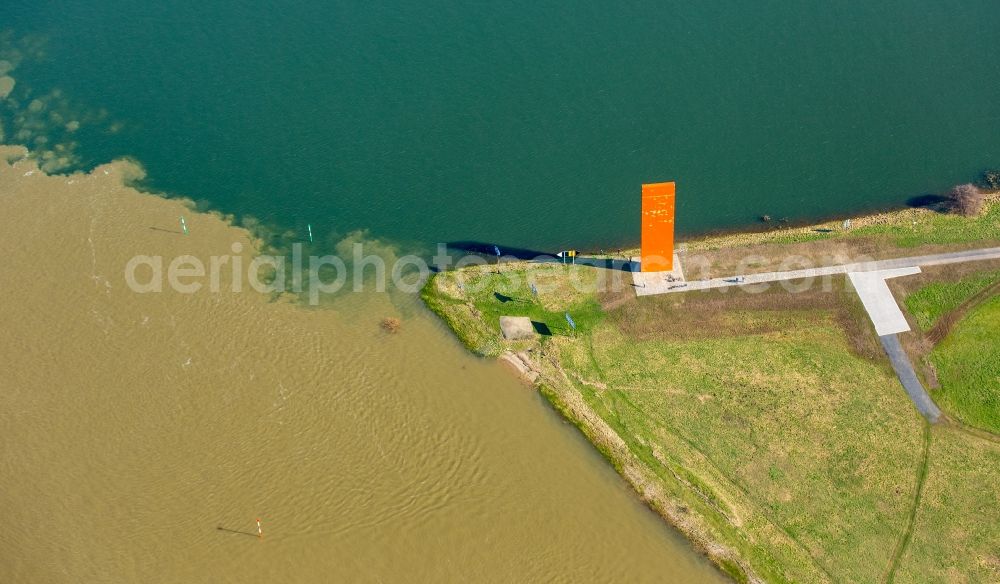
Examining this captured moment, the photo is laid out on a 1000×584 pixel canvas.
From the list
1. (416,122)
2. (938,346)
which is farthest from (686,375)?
(416,122)

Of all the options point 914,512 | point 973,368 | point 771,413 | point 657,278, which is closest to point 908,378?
point 973,368

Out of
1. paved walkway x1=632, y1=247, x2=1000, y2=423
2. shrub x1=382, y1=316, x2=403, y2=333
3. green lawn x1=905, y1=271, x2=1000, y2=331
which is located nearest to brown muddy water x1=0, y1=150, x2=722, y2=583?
shrub x1=382, y1=316, x2=403, y2=333

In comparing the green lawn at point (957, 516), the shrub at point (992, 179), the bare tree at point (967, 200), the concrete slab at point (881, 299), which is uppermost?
the shrub at point (992, 179)

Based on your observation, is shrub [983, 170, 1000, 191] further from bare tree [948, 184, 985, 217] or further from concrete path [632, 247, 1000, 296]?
concrete path [632, 247, 1000, 296]

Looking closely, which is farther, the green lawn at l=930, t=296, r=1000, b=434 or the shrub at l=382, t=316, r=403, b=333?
the shrub at l=382, t=316, r=403, b=333

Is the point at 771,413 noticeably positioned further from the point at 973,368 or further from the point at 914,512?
the point at 973,368

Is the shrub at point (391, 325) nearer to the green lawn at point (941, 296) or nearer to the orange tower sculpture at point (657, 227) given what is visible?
the orange tower sculpture at point (657, 227)

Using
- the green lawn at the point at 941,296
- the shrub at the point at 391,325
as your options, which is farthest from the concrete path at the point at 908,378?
the shrub at the point at 391,325
